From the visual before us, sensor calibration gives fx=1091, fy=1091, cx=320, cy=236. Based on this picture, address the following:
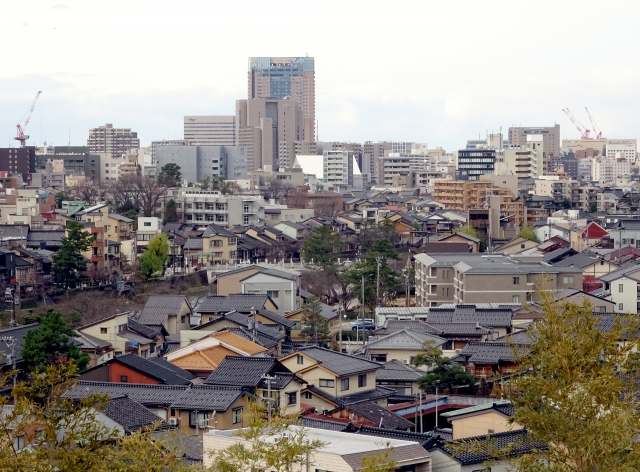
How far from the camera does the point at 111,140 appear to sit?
86.6 metres

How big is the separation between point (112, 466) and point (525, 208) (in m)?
38.5

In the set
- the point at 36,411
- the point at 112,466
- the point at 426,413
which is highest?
the point at 36,411

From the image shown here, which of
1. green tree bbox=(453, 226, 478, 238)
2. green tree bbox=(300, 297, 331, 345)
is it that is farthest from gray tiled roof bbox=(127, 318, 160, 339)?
green tree bbox=(453, 226, 478, 238)

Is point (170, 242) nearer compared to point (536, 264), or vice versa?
point (536, 264)

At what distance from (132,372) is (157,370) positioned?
335 millimetres

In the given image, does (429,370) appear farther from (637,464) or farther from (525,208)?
(525,208)

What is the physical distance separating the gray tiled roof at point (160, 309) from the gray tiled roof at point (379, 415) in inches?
283

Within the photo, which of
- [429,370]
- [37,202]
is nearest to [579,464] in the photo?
[429,370]

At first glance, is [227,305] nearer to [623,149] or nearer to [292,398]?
[292,398]

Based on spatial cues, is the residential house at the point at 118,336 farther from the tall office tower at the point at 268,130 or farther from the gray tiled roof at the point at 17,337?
the tall office tower at the point at 268,130

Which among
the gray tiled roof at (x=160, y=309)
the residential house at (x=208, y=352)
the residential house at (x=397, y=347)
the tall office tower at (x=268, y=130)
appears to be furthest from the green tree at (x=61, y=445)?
the tall office tower at (x=268, y=130)

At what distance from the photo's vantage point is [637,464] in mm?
7074

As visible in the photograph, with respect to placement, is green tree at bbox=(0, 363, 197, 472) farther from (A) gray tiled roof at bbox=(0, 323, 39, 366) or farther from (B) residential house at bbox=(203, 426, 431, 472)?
(A) gray tiled roof at bbox=(0, 323, 39, 366)

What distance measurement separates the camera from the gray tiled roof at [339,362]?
1454cm
